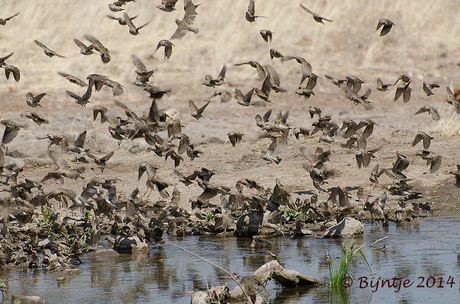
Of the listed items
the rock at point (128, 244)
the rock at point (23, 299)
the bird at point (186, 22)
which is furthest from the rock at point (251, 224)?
the rock at point (23, 299)

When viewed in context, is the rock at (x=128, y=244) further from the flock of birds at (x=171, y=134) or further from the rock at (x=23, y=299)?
the rock at (x=23, y=299)

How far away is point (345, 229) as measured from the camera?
34.7 feet

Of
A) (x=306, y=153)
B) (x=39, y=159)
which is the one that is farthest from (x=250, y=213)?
(x=39, y=159)

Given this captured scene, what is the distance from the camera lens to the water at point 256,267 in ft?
24.2

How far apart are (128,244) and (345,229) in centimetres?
414

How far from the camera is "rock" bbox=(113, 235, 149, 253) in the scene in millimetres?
10000

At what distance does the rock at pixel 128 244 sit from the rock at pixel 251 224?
6.47ft

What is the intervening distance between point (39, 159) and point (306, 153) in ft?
31.7

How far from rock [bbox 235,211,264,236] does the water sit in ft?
0.94

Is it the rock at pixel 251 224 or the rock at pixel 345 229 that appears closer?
the rock at pixel 345 229

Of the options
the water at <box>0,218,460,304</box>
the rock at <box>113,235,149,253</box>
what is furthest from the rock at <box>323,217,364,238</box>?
the rock at <box>113,235,149,253</box>

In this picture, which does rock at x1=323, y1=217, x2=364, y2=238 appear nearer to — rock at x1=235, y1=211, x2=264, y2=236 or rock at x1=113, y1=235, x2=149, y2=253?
rock at x1=235, y1=211, x2=264, y2=236

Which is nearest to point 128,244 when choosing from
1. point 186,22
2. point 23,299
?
point 23,299

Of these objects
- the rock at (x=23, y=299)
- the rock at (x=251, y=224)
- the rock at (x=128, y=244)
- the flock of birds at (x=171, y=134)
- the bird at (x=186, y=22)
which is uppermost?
the bird at (x=186, y=22)
